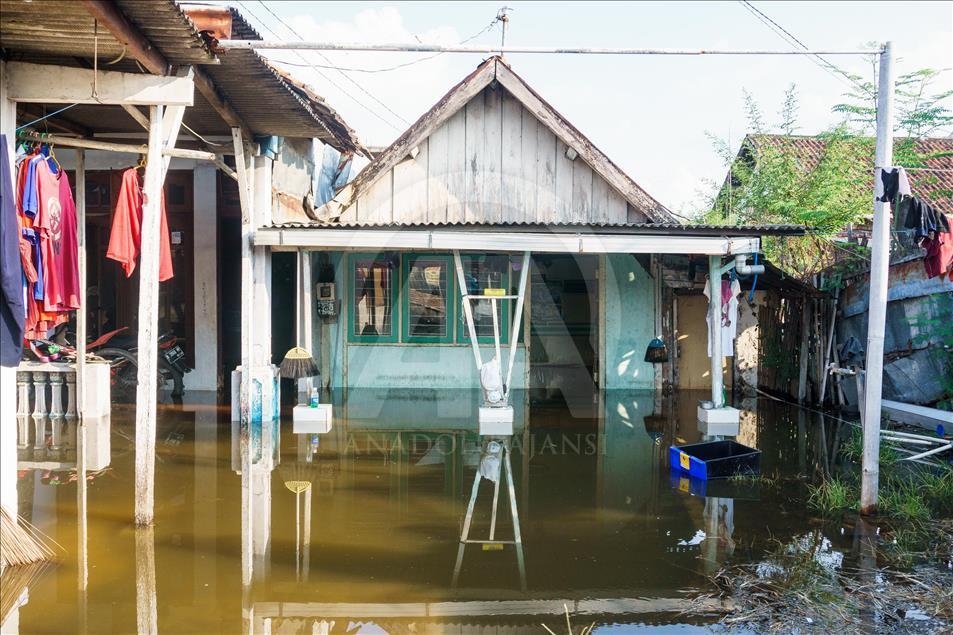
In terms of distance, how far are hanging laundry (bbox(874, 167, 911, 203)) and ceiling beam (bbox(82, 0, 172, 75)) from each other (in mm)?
5383

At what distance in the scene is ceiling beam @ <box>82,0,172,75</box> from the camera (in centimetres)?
465

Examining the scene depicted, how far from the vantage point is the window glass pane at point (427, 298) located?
12258 millimetres

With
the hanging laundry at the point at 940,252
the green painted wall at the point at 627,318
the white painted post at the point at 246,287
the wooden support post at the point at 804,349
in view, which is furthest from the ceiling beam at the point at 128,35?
the wooden support post at the point at 804,349

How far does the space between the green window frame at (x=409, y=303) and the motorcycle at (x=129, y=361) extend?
3.28 m

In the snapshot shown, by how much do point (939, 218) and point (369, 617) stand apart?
236 inches

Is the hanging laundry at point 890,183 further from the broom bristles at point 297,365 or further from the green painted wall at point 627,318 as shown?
the green painted wall at point 627,318

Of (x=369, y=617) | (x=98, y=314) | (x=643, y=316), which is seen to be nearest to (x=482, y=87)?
(x=643, y=316)

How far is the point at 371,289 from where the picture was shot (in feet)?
40.2

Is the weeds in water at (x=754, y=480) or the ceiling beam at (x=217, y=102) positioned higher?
the ceiling beam at (x=217, y=102)

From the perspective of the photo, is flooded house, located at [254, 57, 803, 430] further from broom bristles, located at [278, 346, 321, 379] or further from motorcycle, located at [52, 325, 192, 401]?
motorcycle, located at [52, 325, 192, 401]

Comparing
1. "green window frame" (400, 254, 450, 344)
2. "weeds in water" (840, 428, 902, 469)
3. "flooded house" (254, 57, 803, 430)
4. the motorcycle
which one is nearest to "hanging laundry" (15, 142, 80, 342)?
"flooded house" (254, 57, 803, 430)

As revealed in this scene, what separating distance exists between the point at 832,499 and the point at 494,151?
6.97m

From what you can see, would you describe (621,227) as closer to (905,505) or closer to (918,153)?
(905,505)

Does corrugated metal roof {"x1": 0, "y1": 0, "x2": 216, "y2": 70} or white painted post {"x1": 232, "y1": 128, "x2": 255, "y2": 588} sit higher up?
corrugated metal roof {"x1": 0, "y1": 0, "x2": 216, "y2": 70}
